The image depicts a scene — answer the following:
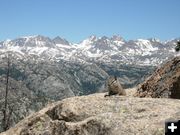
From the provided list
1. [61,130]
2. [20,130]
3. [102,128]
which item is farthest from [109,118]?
[20,130]

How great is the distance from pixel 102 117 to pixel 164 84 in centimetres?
1001

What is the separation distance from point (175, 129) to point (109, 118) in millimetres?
12956

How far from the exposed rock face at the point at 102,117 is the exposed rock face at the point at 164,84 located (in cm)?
508

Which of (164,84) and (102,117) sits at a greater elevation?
(164,84)

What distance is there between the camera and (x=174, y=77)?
30641 mm

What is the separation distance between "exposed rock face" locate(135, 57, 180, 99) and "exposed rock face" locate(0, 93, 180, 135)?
508cm

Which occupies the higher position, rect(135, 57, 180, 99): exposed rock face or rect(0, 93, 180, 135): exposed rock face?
rect(135, 57, 180, 99): exposed rock face

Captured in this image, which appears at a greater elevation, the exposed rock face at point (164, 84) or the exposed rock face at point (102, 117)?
the exposed rock face at point (164, 84)

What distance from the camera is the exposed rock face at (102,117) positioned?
2075 centimetres

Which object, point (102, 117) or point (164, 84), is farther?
point (164, 84)

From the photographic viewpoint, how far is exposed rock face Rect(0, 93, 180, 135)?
20.8 metres

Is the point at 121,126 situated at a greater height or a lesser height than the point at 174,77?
lesser

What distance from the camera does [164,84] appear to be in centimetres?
3106

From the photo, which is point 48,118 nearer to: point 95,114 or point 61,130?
point 61,130
